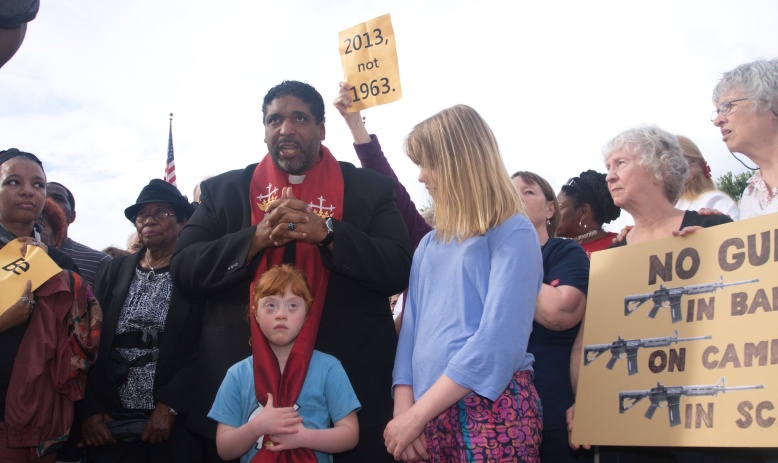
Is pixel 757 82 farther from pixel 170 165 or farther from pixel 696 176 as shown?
pixel 170 165

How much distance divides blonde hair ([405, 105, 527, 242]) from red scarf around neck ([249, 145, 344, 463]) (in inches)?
26.9

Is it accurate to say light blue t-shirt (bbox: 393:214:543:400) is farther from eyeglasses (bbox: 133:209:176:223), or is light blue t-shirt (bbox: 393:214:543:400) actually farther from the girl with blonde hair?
eyeglasses (bbox: 133:209:176:223)

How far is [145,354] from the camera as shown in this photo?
4.25 meters

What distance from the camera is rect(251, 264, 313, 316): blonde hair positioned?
10.0ft

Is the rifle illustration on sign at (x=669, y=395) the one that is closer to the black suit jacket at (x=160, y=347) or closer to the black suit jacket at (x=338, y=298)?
the black suit jacket at (x=338, y=298)

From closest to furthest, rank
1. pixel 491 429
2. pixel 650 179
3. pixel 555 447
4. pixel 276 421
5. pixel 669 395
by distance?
pixel 491 429, pixel 669 395, pixel 276 421, pixel 555 447, pixel 650 179

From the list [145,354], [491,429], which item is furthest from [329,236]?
[145,354]

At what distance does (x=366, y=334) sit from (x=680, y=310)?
142 cm

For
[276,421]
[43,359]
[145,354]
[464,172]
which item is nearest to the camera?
[276,421]

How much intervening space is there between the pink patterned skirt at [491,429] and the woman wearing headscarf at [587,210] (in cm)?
263

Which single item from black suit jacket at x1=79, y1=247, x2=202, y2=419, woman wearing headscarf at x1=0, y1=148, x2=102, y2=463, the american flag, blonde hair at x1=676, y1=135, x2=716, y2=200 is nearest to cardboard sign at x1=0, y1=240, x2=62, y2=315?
woman wearing headscarf at x1=0, y1=148, x2=102, y2=463

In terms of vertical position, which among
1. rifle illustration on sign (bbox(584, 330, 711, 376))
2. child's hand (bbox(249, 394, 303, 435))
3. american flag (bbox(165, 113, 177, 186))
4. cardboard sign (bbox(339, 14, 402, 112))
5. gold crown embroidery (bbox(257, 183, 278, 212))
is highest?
american flag (bbox(165, 113, 177, 186))

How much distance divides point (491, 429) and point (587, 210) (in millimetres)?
3037

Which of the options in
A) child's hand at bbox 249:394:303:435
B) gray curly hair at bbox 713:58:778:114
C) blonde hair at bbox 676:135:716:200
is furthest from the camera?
blonde hair at bbox 676:135:716:200
